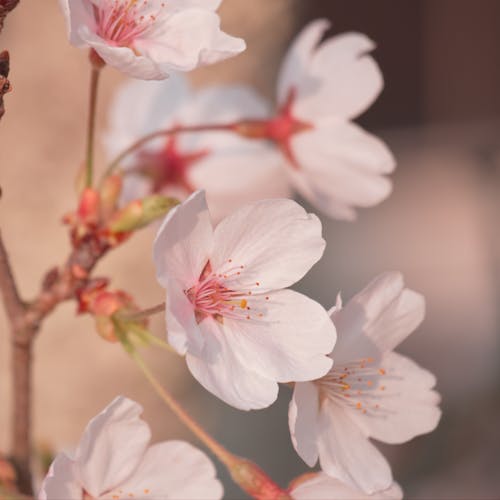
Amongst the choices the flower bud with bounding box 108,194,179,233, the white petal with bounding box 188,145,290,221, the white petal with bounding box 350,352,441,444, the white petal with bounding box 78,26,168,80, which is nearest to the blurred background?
the white petal with bounding box 188,145,290,221

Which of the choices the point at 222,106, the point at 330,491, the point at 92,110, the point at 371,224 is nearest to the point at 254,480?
the point at 330,491

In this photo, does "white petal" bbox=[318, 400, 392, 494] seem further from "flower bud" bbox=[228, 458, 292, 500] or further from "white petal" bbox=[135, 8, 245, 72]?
"white petal" bbox=[135, 8, 245, 72]

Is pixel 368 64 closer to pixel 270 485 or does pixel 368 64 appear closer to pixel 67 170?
pixel 270 485

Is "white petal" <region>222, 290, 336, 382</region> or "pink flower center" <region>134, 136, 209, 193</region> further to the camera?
"pink flower center" <region>134, 136, 209, 193</region>

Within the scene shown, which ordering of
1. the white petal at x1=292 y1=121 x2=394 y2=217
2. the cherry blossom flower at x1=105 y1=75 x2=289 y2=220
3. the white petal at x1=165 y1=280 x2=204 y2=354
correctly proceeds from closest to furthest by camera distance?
the white petal at x1=165 y1=280 x2=204 y2=354, the white petal at x1=292 y1=121 x2=394 y2=217, the cherry blossom flower at x1=105 y1=75 x2=289 y2=220

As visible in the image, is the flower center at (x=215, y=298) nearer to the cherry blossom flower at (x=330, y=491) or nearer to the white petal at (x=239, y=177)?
the cherry blossom flower at (x=330, y=491)

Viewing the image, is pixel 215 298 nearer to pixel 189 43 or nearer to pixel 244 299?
pixel 244 299
